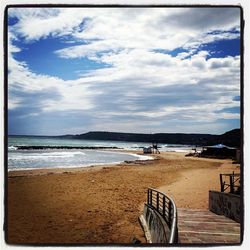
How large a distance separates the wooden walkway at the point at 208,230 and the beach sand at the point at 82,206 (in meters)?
1.20

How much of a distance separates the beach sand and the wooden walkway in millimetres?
1196

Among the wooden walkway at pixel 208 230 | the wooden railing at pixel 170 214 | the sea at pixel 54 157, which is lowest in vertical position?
the sea at pixel 54 157

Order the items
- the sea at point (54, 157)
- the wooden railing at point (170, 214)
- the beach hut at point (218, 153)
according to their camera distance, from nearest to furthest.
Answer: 1. the wooden railing at point (170, 214)
2. the sea at point (54, 157)
3. the beach hut at point (218, 153)

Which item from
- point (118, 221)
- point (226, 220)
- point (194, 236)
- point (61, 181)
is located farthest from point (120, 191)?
point (194, 236)

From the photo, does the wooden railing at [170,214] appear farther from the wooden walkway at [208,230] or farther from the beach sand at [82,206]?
the beach sand at [82,206]

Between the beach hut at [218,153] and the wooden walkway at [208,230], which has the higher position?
the wooden walkway at [208,230]

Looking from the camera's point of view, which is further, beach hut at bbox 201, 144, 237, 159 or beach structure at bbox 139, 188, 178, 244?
beach hut at bbox 201, 144, 237, 159

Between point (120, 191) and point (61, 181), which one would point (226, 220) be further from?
point (61, 181)

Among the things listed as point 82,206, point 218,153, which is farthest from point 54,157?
point 82,206

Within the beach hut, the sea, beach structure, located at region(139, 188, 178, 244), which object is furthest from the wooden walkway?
the beach hut

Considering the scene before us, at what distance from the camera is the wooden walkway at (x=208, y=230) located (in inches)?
162

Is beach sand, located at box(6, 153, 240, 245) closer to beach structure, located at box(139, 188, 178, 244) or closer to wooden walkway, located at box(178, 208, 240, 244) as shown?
beach structure, located at box(139, 188, 178, 244)

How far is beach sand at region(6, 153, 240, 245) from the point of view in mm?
5812

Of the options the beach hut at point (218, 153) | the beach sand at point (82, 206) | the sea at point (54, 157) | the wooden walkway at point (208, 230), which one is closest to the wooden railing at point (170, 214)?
the wooden walkway at point (208, 230)
